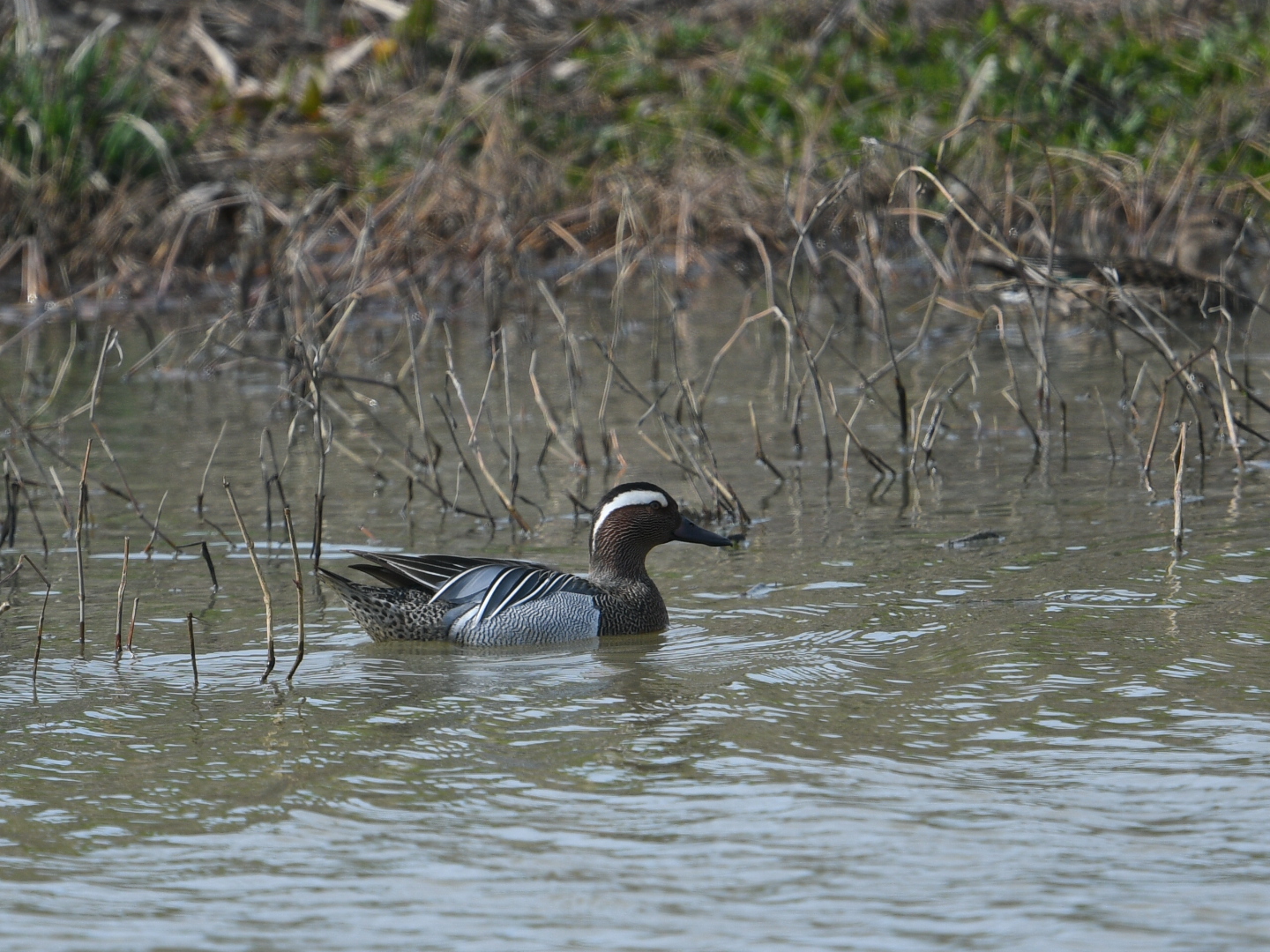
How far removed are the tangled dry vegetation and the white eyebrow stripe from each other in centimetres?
567

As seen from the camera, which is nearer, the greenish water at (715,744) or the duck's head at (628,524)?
the greenish water at (715,744)

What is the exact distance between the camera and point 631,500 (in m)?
6.97

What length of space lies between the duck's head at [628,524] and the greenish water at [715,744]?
30cm

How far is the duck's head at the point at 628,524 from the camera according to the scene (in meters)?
6.96

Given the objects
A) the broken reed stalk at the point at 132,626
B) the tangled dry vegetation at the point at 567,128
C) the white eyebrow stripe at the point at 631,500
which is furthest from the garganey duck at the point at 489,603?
the tangled dry vegetation at the point at 567,128

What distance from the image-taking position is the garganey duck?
650cm

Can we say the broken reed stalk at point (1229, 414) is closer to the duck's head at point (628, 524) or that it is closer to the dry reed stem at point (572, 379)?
the duck's head at point (628, 524)

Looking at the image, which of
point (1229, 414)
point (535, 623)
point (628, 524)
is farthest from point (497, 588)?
point (1229, 414)

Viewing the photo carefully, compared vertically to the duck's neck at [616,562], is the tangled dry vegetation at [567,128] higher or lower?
higher

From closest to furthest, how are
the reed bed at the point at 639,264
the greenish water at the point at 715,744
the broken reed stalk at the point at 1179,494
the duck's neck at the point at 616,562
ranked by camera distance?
the greenish water at the point at 715,744
the broken reed stalk at the point at 1179,494
the duck's neck at the point at 616,562
the reed bed at the point at 639,264

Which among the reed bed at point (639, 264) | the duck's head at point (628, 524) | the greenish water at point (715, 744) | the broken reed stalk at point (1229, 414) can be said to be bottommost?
the greenish water at point (715, 744)

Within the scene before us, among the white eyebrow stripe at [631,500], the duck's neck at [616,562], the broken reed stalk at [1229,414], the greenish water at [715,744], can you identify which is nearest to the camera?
the greenish water at [715,744]

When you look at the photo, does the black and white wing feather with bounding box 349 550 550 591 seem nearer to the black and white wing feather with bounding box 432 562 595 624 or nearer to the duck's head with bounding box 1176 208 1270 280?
the black and white wing feather with bounding box 432 562 595 624

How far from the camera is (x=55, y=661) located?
6180 mm
